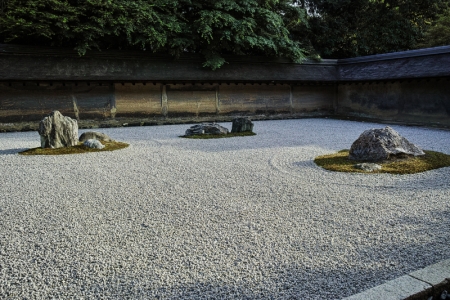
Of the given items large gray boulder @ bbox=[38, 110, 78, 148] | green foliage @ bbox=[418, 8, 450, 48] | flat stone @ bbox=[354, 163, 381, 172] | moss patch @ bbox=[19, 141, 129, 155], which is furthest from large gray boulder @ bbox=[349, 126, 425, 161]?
green foliage @ bbox=[418, 8, 450, 48]

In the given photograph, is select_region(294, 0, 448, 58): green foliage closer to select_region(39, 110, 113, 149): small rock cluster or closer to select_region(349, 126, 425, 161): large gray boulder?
select_region(349, 126, 425, 161): large gray boulder

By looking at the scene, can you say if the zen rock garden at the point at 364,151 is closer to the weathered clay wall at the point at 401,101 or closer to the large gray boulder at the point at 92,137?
the large gray boulder at the point at 92,137

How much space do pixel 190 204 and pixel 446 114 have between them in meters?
12.1

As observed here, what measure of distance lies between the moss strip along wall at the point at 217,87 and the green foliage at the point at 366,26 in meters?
3.32

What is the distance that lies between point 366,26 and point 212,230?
20.9m

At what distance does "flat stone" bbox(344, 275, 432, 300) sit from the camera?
2.12 metres

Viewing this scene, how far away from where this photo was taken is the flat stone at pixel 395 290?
6.96ft

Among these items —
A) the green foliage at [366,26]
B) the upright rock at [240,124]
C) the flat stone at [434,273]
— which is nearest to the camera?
the flat stone at [434,273]

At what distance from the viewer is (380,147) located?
6.35 metres

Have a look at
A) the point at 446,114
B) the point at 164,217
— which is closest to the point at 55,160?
the point at 164,217

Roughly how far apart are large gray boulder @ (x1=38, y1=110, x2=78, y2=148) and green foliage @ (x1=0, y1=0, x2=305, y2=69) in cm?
577

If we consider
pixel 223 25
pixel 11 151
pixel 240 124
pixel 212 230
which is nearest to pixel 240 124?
pixel 240 124

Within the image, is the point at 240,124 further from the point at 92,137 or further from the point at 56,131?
the point at 56,131

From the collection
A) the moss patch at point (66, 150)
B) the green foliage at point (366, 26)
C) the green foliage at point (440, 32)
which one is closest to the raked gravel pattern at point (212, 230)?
the moss patch at point (66, 150)
